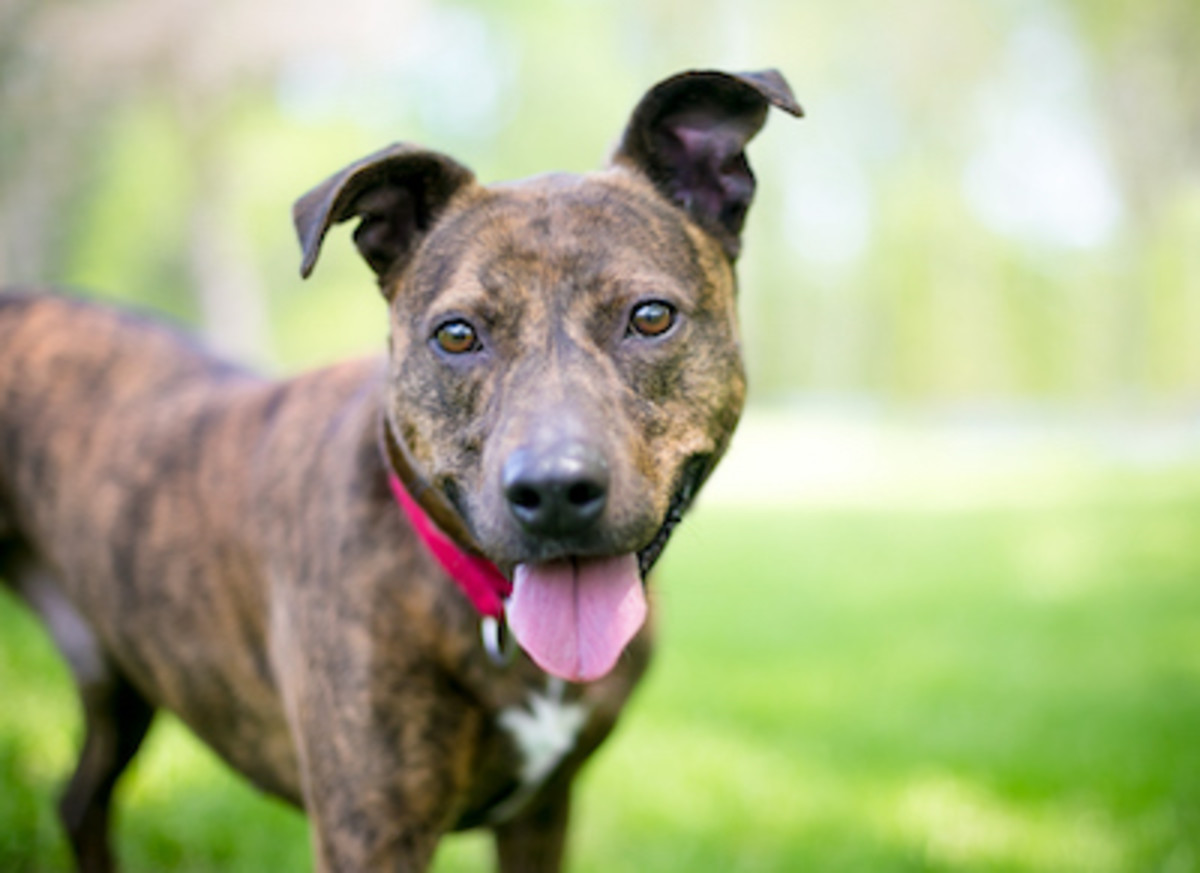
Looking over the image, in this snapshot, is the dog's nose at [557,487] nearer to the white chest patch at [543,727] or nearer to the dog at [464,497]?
the dog at [464,497]

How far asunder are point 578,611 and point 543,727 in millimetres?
544

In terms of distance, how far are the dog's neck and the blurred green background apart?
1.13 m

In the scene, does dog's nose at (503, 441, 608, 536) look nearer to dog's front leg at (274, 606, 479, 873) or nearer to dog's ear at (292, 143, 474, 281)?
dog's front leg at (274, 606, 479, 873)

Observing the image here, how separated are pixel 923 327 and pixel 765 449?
1813 cm

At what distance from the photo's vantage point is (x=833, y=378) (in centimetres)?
4019

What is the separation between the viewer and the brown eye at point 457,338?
251 cm

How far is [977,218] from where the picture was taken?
3259 centimetres

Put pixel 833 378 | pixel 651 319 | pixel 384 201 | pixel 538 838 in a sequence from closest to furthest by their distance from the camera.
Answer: pixel 651 319, pixel 384 201, pixel 538 838, pixel 833 378

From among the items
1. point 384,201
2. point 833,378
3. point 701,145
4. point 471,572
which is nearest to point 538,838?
point 471,572

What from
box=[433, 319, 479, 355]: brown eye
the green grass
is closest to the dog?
box=[433, 319, 479, 355]: brown eye

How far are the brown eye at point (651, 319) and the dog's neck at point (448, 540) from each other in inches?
23.3

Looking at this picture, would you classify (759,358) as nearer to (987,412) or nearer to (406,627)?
(987,412)

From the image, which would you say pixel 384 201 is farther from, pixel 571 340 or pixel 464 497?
pixel 464 497

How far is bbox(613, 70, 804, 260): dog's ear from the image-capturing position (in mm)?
2773
